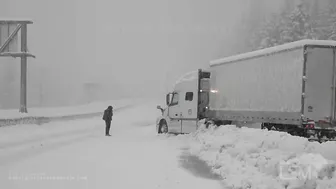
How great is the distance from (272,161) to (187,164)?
3.47m

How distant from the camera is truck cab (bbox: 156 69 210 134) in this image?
18297mm

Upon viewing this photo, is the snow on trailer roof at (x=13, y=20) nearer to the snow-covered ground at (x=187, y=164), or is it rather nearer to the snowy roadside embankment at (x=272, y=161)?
the snow-covered ground at (x=187, y=164)

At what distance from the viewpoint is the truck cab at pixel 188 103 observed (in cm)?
1830

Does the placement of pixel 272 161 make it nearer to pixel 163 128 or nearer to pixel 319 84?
pixel 319 84

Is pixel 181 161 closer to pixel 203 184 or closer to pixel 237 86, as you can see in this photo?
pixel 203 184

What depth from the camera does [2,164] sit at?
A: 1048cm

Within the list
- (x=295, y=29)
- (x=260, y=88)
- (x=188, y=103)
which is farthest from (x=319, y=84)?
(x=295, y=29)

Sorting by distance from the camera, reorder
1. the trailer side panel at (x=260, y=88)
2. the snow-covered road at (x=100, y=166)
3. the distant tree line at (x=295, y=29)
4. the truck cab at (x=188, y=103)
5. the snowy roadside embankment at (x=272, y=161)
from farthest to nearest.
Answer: the distant tree line at (x=295, y=29), the truck cab at (x=188, y=103), the trailer side panel at (x=260, y=88), the snow-covered road at (x=100, y=166), the snowy roadside embankment at (x=272, y=161)

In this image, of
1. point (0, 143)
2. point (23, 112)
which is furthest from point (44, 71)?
point (0, 143)

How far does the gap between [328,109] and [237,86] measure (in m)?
4.51

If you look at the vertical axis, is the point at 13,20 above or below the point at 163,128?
above

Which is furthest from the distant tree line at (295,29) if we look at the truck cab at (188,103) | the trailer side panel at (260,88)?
the trailer side panel at (260,88)

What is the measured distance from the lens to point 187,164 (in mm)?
11266

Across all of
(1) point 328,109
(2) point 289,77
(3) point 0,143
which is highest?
(2) point 289,77
